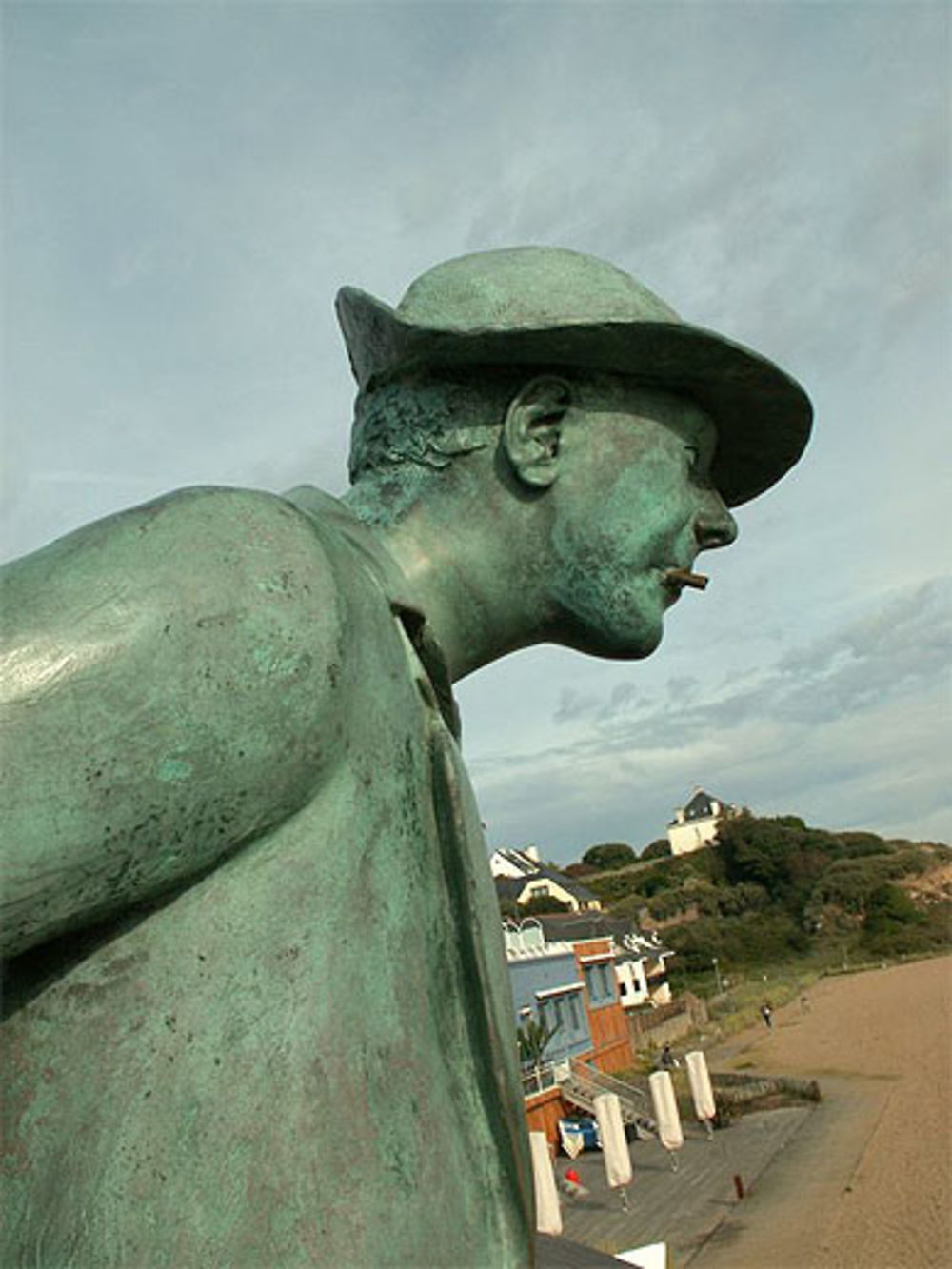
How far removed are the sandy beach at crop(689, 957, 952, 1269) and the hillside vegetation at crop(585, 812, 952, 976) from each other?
20414 mm

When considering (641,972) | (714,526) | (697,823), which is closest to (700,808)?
(697,823)

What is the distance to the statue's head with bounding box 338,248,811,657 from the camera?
1759mm

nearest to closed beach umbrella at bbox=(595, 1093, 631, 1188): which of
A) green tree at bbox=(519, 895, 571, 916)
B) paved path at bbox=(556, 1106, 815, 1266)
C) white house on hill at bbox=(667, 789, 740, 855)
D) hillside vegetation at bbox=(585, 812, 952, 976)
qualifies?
paved path at bbox=(556, 1106, 815, 1266)

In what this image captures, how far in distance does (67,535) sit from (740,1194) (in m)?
22.0

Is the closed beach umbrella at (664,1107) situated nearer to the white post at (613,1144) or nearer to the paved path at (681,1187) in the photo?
the paved path at (681,1187)

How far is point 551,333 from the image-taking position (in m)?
1.72

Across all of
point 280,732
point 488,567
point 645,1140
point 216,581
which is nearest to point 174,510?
point 216,581

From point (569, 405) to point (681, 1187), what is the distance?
2273 cm

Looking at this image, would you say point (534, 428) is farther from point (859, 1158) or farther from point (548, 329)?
point (859, 1158)

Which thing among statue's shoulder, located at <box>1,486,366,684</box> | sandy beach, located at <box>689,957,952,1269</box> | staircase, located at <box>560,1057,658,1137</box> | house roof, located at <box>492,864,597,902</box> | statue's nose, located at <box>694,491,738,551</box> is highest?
house roof, located at <box>492,864,597,902</box>

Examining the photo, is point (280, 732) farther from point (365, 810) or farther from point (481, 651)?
point (481, 651)

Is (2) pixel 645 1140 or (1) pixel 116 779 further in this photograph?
(2) pixel 645 1140

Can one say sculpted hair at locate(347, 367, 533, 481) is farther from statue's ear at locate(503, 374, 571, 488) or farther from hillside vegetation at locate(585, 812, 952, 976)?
hillside vegetation at locate(585, 812, 952, 976)

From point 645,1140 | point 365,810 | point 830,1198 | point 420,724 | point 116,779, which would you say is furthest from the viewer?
point 645,1140
